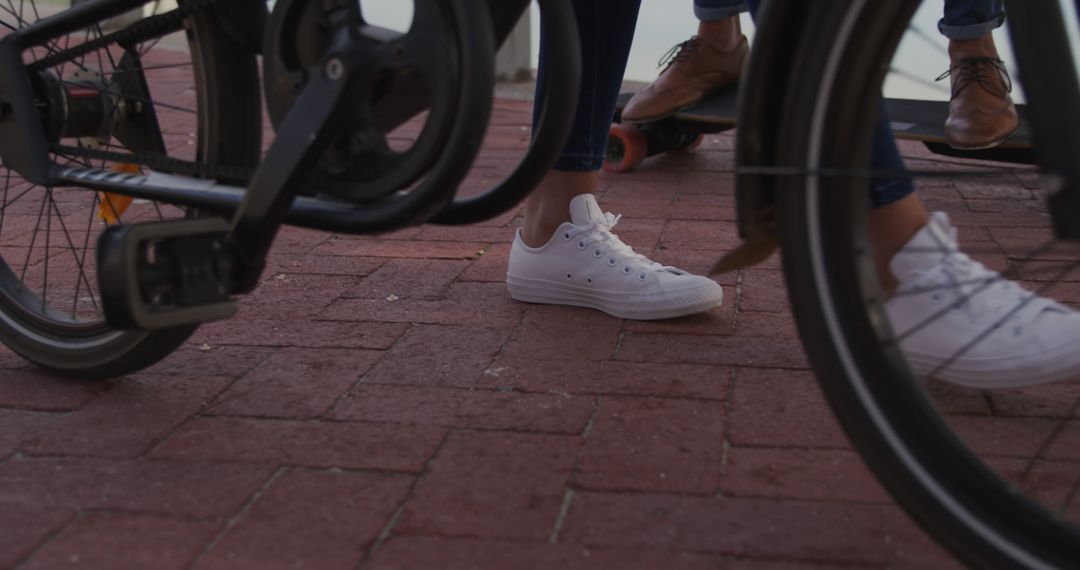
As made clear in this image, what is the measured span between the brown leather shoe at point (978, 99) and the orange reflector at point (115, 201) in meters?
2.02

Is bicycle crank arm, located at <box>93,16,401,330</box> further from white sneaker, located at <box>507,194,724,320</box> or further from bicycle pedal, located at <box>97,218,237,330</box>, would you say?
white sneaker, located at <box>507,194,724,320</box>

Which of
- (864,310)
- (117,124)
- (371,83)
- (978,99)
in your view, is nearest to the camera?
(864,310)

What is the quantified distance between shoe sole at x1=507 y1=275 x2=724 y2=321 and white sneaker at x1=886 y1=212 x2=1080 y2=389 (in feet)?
1.82

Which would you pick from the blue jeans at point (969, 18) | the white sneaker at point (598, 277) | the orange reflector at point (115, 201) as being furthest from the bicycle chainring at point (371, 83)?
the blue jeans at point (969, 18)

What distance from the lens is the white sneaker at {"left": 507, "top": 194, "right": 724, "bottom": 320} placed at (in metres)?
2.46

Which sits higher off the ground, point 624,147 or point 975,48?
point 975,48

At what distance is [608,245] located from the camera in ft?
8.45

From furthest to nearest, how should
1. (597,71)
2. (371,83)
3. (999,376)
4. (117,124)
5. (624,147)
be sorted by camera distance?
(624,147) < (597,71) < (117,124) < (999,376) < (371,83)

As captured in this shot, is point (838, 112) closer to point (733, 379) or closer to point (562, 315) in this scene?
point (733, 379)

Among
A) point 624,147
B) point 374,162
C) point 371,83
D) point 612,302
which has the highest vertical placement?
point 371,83

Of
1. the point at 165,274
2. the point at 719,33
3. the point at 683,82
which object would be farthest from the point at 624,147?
the point at 165,274

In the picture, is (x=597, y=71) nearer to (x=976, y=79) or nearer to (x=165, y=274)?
(x=165, y=274)

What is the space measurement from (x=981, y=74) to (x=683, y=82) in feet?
2.75

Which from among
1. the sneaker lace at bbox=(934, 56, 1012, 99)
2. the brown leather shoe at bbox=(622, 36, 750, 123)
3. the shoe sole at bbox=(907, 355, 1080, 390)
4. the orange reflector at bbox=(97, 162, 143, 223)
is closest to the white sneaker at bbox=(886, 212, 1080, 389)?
the shoe sole at bbox=(907, 355, 1080, 390)
